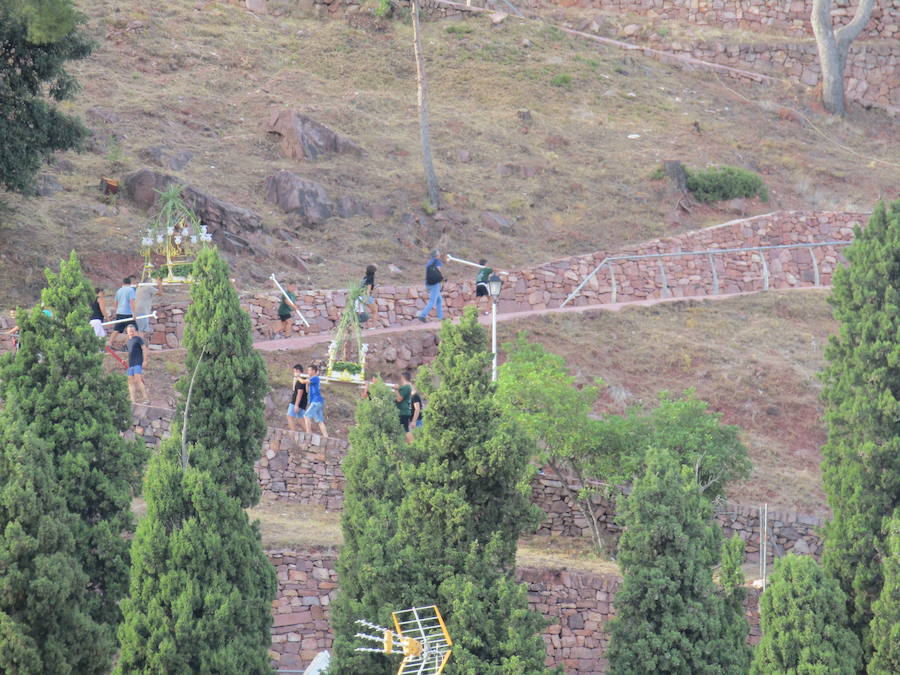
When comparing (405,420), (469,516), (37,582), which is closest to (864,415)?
(469,516)

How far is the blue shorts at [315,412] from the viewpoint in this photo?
28281 millimetres

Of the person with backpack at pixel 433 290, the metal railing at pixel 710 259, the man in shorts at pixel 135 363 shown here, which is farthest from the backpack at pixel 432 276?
the man in shorts at pixel 135 363

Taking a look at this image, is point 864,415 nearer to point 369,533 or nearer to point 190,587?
point 369,533

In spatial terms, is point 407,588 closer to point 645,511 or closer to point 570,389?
point 645,511

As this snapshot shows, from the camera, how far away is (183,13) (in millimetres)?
49062

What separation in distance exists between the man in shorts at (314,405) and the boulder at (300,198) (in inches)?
411

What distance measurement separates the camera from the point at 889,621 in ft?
73.3

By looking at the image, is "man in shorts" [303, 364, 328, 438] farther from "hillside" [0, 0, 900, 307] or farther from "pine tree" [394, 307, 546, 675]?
"hillside" [0, 0, 900, 307]

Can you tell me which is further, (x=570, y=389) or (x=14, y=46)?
(x=14, y=46)

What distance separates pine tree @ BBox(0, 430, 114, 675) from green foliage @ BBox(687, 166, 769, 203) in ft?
80.8

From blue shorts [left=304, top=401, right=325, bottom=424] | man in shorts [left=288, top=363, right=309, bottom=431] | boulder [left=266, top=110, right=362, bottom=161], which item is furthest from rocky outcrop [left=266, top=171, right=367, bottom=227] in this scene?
blue shorts [left=304, top=401, right=325, bottom=424]

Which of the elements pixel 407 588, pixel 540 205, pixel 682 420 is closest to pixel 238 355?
pixel 407 588

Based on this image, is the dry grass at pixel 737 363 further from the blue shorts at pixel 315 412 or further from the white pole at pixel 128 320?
the white pole at pixel 128 320

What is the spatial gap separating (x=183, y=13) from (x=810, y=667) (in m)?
32.8
